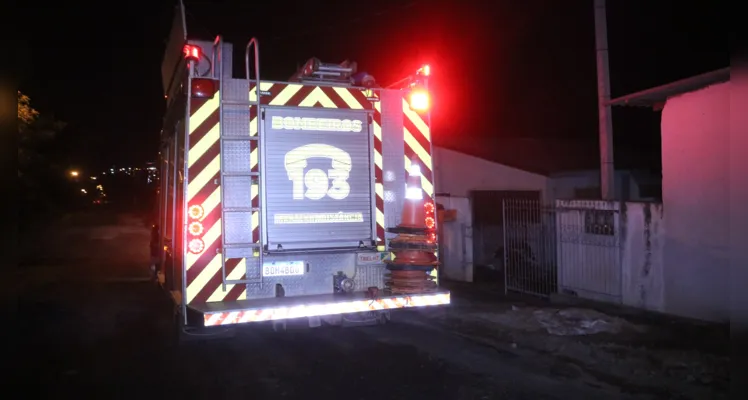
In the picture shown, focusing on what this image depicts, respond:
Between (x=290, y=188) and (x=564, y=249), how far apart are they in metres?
5.99

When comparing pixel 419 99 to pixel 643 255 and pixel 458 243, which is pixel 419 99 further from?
pixel 458 243

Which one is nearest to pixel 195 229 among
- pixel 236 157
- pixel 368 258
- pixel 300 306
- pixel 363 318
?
pixel 236 157

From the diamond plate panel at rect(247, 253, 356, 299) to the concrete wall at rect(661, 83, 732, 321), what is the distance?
505cm

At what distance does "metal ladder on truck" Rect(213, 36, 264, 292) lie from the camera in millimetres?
6176

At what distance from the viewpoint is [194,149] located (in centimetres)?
615

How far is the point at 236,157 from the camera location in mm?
6309

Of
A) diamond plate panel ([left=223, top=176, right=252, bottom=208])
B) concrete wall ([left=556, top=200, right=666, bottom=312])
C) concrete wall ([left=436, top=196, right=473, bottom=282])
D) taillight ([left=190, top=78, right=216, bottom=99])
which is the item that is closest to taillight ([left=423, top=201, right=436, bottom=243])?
diamond plate panel ([left=223, top=176, right=252, bottom=208])

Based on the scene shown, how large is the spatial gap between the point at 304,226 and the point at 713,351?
491cm

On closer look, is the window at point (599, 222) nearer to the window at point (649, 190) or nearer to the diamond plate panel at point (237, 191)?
the diamond plate panel at point (237, 191)

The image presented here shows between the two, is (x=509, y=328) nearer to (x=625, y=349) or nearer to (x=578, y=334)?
(x=578, y=334)

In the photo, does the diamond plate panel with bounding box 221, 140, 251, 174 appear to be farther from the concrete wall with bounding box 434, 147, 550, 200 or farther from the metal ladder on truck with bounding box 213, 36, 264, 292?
the concrete wall with bounding box 434, 147, 550, 200

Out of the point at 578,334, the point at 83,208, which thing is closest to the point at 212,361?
the point at 578,334

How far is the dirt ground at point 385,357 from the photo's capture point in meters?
5.92

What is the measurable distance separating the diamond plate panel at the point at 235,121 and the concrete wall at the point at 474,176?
11.0 meters
